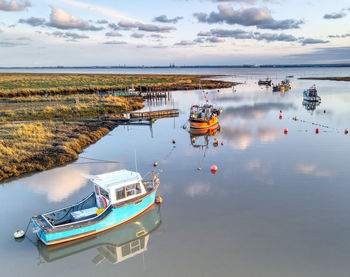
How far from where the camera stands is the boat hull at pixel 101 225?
13.2 meters

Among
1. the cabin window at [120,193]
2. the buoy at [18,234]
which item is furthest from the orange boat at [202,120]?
the buoy at [18,234]

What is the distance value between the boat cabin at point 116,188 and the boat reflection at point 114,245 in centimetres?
166

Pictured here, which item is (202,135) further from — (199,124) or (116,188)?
(116,188)

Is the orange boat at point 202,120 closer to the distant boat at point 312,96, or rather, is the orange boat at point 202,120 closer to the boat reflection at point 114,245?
the boat reflection at point 114,245

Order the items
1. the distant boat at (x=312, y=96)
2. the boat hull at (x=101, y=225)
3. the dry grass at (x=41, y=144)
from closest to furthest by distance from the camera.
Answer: the boat hull at (x=101, y=225)
the dry grass at (x=41, y=144)
the distant boat at (x=312, y=96)

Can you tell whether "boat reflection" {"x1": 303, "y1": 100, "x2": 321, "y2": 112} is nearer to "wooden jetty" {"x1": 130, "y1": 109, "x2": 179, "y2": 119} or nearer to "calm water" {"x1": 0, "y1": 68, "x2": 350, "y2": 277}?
"wooden jetty" {"x1": 130, "y1": 109, "x2": 179, "y2": 119}

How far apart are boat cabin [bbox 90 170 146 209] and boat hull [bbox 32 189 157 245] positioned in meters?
0.47

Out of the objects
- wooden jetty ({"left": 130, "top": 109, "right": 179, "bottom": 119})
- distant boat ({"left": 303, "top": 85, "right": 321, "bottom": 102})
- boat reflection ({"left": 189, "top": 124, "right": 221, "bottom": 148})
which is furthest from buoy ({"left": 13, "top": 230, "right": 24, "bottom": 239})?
distant boat ({"left": 303, "top": 85, "right": 321, "bottom": 102})

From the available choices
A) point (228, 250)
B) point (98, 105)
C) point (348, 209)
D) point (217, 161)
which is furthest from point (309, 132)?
point (98, 105)

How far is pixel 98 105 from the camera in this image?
49.7 m

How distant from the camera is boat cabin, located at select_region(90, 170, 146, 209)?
47.4 ft

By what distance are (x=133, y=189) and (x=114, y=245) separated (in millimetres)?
2964

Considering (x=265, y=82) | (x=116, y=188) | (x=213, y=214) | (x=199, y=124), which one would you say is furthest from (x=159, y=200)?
(x=265, y=82)

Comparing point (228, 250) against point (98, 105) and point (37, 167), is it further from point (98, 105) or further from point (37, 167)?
point (98, 105)
